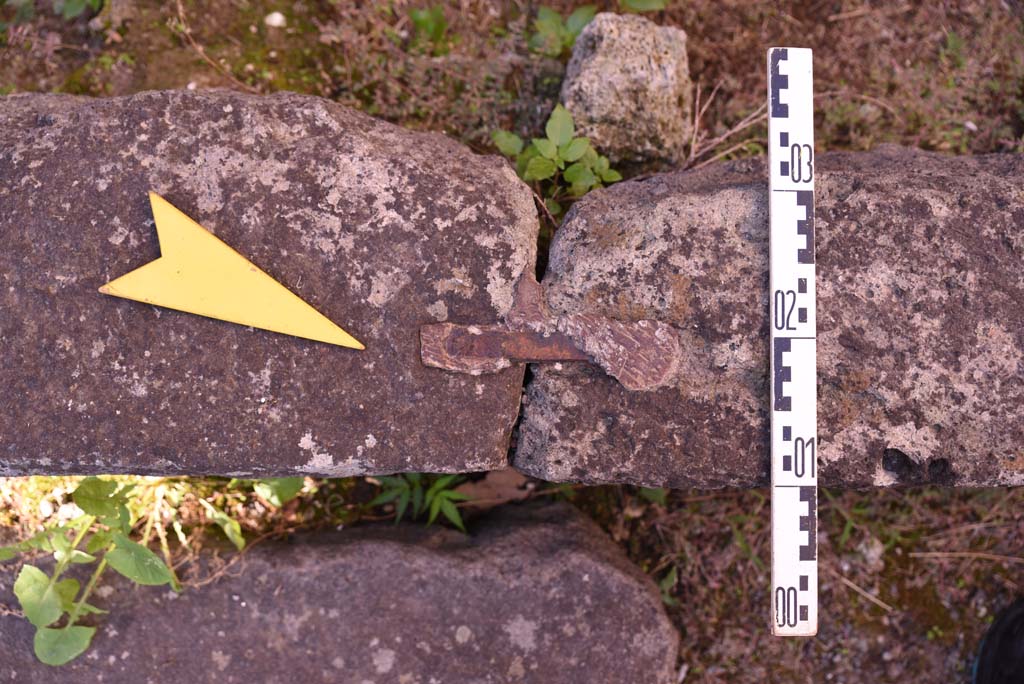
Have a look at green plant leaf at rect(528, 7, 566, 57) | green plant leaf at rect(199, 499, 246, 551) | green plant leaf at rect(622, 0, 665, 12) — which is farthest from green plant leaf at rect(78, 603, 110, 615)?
green plant leaf at rect(622, 0, 665, 12)

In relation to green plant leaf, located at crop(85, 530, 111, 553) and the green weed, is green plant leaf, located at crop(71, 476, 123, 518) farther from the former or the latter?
the green weed

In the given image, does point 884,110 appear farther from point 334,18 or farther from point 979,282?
point 334,18

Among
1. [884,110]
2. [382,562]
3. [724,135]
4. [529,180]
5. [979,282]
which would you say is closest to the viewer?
[979,282]

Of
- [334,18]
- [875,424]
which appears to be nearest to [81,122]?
[334,18]

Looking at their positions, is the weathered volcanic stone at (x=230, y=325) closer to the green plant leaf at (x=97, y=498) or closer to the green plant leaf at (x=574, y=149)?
the green plant leaf at (x=97, y=498)

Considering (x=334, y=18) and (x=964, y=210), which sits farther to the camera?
(x=334, y=18)

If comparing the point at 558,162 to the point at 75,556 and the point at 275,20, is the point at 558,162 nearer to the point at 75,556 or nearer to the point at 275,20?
the point at 275,20

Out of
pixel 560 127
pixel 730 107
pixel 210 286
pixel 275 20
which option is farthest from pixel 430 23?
pixel 210 286

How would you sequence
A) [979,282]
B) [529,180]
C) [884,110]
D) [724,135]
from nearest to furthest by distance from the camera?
[979,282], [529,180], [724,135], [884,110]
